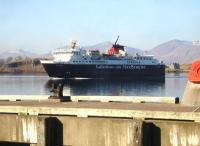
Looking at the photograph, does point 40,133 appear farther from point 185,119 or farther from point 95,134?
point 185,119

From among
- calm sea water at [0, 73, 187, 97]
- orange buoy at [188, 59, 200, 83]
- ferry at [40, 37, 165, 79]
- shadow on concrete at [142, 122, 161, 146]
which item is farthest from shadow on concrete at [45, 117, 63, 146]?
ferry at [40, 37, 165, 79]

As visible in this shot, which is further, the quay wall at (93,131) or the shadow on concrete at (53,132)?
the shadow on concrete at (53,132)

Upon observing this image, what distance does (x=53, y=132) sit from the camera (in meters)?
16.2

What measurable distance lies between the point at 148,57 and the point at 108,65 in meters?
20.3

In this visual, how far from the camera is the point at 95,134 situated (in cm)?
1532

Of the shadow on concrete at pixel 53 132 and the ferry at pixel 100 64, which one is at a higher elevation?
the ferry at pixel 100 64

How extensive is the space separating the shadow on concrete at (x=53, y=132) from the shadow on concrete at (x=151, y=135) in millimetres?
3324

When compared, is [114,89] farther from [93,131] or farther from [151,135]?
[151,135]

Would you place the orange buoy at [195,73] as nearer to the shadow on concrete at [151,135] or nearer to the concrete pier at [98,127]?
the concrete pier at [98,127]

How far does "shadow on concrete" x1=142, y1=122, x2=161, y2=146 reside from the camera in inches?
575

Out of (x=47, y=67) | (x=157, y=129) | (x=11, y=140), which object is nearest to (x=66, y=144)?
(x=11, y=140)

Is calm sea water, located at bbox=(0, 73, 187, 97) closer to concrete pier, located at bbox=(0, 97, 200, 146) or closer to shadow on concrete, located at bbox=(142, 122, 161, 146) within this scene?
concrete pier, located at bbox=(0, 97, 200, 146)

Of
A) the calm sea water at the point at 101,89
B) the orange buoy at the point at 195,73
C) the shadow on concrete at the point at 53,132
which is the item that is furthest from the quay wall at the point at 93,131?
the calm sea water at the point at 101,89

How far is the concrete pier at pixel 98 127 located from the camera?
14430 millimetres
